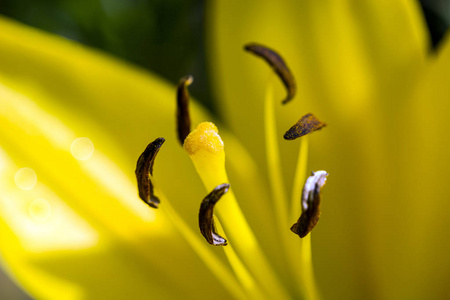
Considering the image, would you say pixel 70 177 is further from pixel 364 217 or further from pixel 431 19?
pixel 431 19

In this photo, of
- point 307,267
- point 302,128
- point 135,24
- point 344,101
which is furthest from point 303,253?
point 135,24

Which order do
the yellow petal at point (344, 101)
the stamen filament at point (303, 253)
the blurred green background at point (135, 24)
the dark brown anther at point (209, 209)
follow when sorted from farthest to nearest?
the blurred green background at point (135, 24) < the yellow petal at point (344, 101) < the stamen filament at point (303, 253) < the dark brown anther at point (209, 209)

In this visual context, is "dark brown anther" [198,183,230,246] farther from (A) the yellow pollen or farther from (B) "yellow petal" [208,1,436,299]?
(B) "yellow petal" [208,1,436,299]

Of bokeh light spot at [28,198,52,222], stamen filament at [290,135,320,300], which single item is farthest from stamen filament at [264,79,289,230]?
bokeh light spot at [28,198,52,222]

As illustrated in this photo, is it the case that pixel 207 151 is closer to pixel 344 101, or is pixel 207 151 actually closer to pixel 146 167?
pixel 146 167

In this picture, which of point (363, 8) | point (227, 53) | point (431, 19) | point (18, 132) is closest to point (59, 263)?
point (18, 132)

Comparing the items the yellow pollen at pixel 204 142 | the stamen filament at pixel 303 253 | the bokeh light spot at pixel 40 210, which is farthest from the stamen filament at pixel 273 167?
the bokeh light spot at pixel 40 210

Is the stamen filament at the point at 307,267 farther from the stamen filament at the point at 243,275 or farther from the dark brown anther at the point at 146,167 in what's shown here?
the dark brown anther at the point at 146,167
